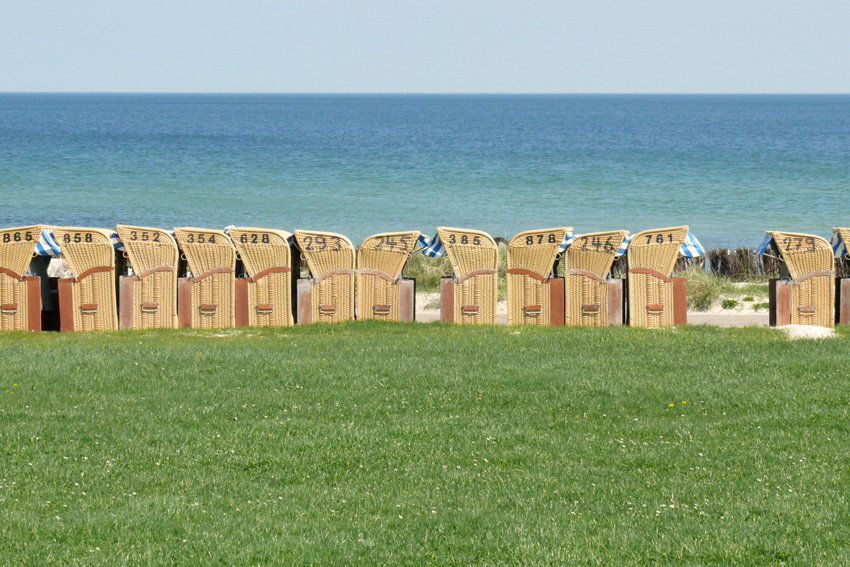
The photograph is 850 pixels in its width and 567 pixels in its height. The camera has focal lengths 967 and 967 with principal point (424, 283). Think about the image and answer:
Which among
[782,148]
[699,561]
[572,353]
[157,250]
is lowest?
[699,561]

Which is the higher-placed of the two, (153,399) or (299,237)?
(299,237)

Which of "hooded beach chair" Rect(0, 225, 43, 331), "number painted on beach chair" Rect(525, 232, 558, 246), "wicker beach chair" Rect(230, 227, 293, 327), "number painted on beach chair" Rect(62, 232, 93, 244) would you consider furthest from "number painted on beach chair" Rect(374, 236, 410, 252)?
"hooded beach chair" Rect(0, 225, 43, 331)

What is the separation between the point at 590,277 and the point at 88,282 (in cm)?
581

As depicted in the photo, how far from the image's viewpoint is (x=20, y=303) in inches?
444

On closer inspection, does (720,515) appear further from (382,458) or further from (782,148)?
(782,148)

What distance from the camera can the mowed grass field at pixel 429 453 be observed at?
480cm

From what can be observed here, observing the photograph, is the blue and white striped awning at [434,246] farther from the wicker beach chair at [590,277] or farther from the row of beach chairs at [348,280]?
the wicker beach chair at [590,277]

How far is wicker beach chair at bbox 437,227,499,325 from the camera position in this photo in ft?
37.0

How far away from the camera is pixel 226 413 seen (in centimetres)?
717

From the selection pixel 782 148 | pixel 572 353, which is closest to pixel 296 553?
pixel 572 353

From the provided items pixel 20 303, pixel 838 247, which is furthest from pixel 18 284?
pixel 838 247

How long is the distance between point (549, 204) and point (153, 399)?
3026 centimetres

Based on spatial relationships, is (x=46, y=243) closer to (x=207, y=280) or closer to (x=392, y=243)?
(x=207, y=280)

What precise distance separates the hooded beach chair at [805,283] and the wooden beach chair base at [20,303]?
856cm
